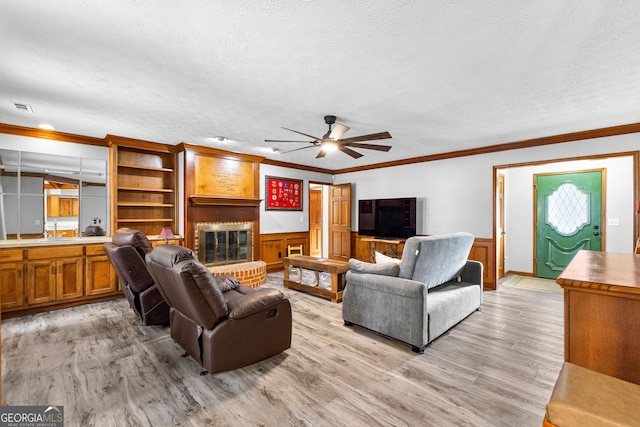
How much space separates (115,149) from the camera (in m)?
4.71

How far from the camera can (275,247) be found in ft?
21.7

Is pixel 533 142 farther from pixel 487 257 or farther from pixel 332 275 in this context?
pixel 332 275

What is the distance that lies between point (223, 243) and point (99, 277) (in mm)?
1915

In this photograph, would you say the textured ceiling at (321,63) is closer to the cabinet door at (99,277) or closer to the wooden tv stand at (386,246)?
the cabinet door at (99,277)

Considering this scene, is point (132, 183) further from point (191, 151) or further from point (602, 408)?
point (602, 408)

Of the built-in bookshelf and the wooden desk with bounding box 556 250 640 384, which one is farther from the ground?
the built-in bookshelf

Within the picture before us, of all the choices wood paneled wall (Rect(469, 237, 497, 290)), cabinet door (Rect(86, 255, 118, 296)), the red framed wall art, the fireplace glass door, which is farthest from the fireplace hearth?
wood paneled wall (Rect(469, 237, 497, 290))

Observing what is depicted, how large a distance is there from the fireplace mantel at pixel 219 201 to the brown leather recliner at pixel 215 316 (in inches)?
103

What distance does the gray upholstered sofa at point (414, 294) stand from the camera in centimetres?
284

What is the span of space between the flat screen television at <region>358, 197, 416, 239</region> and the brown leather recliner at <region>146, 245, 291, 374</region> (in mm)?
4114

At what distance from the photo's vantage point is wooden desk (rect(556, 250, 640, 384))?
4.24ft

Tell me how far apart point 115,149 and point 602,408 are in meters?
5.80

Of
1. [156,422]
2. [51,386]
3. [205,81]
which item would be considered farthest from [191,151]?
[156,422]

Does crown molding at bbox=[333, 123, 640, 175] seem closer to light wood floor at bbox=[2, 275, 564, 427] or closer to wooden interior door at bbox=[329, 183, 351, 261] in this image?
wooden interior door at bbox=[329, 183, 351, 261]
